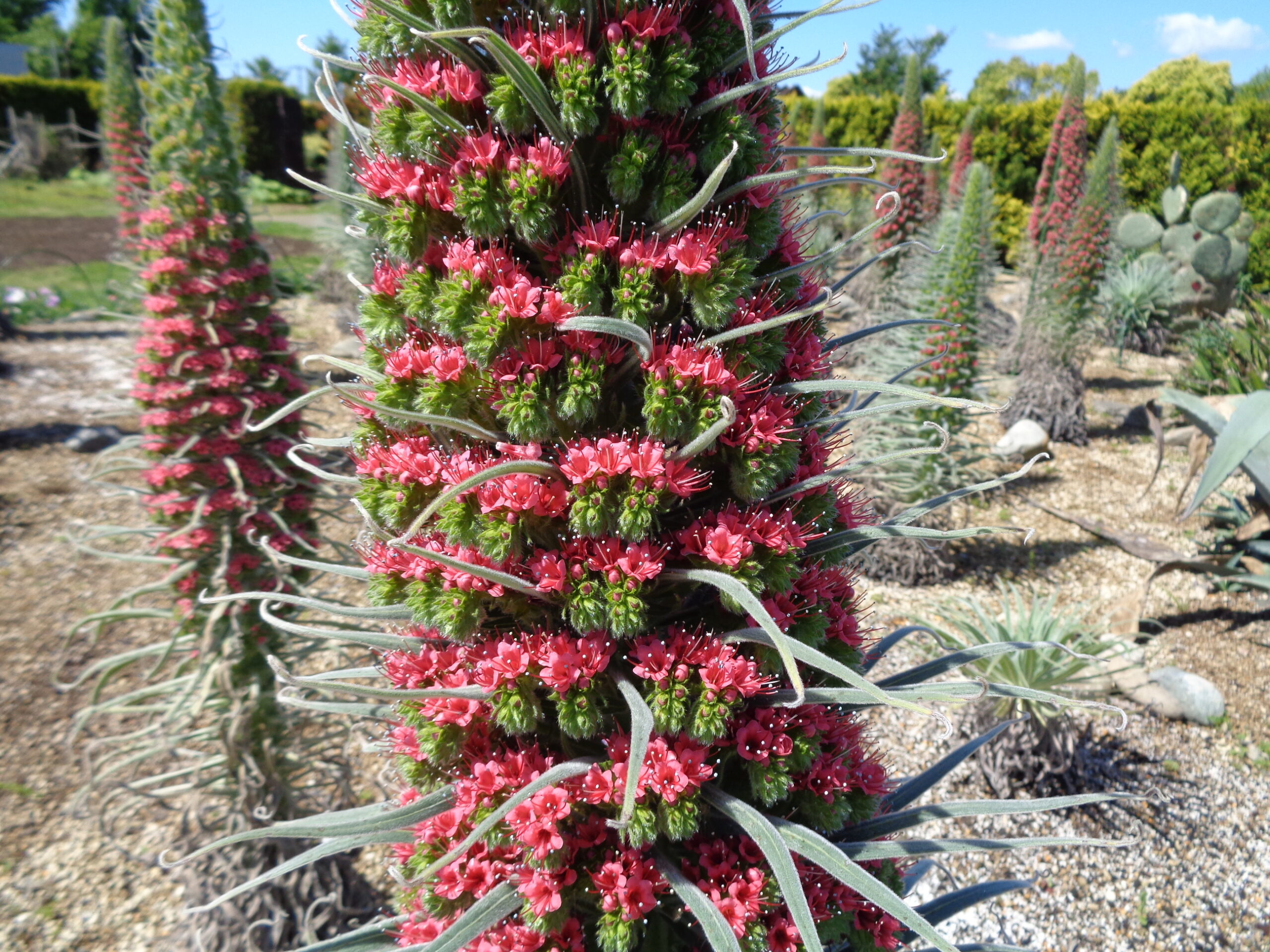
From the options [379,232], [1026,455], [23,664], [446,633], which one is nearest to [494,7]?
[379,232]

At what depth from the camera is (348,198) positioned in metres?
1.03

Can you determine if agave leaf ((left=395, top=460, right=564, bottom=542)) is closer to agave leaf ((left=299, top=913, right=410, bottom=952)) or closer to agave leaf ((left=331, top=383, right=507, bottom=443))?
agave leaf ((left=331, top=383, right=507, bottom=443))

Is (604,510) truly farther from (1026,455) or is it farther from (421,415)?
(1026,455)

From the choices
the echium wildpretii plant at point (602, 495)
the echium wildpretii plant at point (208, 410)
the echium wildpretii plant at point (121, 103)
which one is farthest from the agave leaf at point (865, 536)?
the echium wildpretii plant at point (121, 103)

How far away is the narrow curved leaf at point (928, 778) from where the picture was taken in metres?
1.32

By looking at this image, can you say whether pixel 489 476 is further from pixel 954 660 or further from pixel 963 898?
pixel 963 898

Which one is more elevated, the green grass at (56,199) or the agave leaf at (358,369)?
the agave leaf at (358,369)

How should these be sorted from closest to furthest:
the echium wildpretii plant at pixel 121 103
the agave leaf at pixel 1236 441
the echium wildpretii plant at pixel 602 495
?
the echium wildpretii plant at pixel 602 495, the agave leaf at pixel 1236 441, the echium wildpretii plant at pixel 121 103

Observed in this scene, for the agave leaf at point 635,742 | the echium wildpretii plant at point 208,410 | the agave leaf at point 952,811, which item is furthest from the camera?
the echium wildpretii plant at point 208,410

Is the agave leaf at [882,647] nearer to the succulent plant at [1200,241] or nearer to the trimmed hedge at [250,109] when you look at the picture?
the succulent plant at [1200,241]

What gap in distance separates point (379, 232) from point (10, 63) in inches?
2189

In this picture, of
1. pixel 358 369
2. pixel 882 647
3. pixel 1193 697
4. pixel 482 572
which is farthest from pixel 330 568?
pixel 1193 697

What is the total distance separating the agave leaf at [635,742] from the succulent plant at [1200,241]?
1258cm

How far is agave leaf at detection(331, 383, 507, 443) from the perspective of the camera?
925mm
